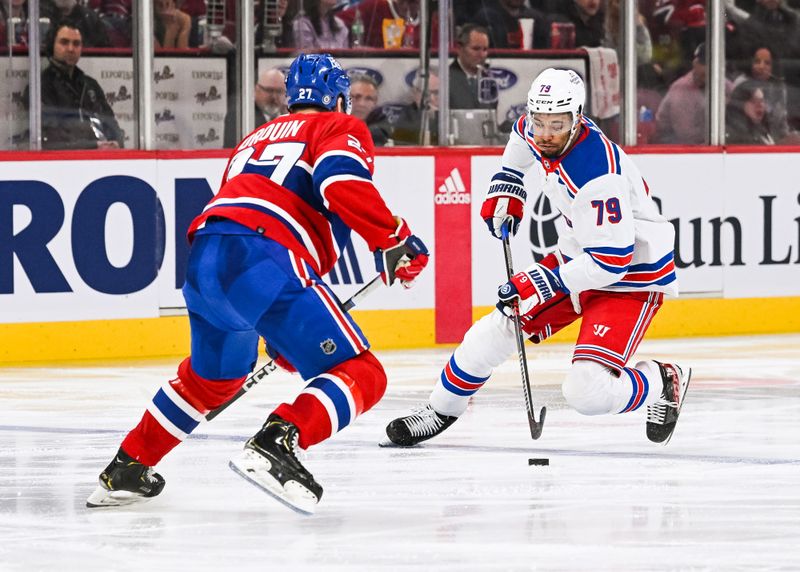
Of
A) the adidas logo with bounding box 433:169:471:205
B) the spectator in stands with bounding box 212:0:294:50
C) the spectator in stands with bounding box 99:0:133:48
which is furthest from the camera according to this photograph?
the adidas logo with bounding box 433:169:471:205

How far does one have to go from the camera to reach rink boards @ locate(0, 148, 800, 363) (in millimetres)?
7406

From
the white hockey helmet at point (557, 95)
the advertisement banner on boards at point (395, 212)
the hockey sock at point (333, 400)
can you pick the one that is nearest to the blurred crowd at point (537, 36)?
the advertisement banner on boards at point (395, 212)

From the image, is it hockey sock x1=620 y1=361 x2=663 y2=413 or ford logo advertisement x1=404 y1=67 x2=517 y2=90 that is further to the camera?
ford logo advertisement x1=404 y1=67 x2=517 y2=90

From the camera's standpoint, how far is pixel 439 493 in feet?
14.8

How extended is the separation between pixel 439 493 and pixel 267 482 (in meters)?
0.81

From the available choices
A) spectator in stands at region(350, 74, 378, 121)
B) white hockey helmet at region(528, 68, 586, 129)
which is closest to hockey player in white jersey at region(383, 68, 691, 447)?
white hockey helmet at region(528, 68, 586, 129)

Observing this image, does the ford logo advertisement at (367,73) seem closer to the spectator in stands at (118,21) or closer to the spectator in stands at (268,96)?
the spectator in stands at (268,96)

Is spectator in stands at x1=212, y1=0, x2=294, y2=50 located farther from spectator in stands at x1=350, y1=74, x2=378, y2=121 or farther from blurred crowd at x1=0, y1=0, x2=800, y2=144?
spectator in stands at x1=350, y1=74, x2=378, y2=121

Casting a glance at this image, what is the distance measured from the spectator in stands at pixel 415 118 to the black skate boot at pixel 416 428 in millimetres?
3162

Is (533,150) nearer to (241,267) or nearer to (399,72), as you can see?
(241,267)

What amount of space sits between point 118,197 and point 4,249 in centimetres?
54

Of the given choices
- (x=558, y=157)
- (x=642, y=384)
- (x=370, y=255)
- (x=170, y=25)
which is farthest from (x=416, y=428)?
(x=170, y=25)

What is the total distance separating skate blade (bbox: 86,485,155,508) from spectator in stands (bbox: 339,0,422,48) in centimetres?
429

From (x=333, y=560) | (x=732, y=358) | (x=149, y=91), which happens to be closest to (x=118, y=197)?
(x=149, y=91)
